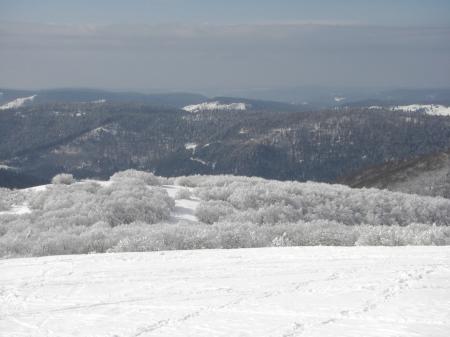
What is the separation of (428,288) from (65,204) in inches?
429

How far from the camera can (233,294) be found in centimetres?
715

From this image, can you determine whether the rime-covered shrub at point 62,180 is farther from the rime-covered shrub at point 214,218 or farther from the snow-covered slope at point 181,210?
the snow-covered slope at point 181,210

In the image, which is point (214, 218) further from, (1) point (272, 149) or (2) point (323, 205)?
(1) point (272, 149)

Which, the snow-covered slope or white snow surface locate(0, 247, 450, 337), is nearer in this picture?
white snow surface locate(0, 247, 450, 337)


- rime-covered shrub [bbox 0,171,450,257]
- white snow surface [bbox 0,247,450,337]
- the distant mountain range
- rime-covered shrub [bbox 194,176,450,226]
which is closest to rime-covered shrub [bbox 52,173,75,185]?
rime-covered shrub [bbox 0,171,450,257]

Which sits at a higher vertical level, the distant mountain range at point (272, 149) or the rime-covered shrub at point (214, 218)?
the rime-covered shrub at point (214, 218)

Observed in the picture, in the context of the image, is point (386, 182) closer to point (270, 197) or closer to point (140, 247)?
point (270, 197)

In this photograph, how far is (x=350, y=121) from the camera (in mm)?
157625

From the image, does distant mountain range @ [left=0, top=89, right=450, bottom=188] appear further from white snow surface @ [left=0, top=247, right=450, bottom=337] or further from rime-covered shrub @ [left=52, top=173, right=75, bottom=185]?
white snow surface @ [left=0, top=247, right=450, bottom=337]

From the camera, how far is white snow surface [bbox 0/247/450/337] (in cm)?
592

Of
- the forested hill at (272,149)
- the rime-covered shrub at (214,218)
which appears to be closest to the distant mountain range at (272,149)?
the forested hill at (272,149)

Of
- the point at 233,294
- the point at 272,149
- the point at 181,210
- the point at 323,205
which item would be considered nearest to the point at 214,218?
the point at 181,210

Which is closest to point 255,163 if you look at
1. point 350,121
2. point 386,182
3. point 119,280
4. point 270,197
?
point 350,121

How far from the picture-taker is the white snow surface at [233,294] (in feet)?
19.4
